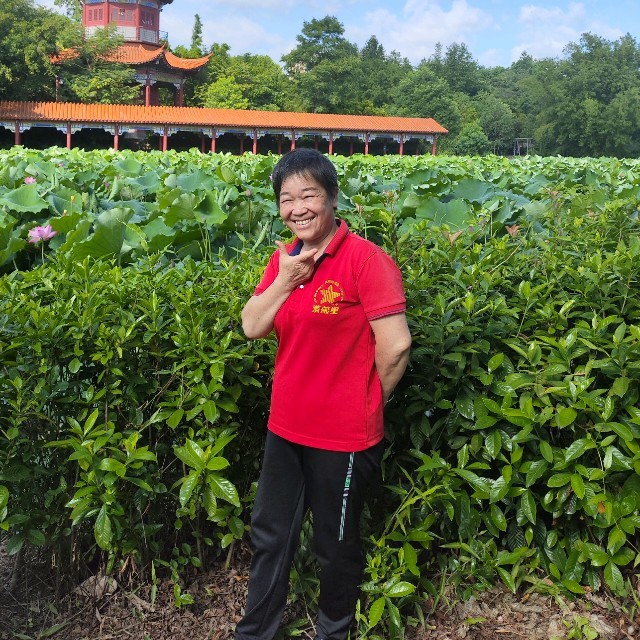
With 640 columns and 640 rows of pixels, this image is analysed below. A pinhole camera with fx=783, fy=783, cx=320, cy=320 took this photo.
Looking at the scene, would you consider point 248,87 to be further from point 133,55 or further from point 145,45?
point 133,55

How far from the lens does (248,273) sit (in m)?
2.49

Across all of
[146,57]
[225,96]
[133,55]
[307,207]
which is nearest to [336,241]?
[307,207]

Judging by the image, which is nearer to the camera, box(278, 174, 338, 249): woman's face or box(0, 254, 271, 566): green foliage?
box(278, 174, 338, 249): woman's face

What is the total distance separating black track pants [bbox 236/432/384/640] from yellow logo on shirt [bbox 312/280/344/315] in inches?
13.7

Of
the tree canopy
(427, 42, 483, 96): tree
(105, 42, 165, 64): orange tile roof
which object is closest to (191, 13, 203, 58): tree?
the tree canopy

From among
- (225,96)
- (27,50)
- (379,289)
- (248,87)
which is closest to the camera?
(379,289)

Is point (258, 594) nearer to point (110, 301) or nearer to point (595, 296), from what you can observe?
point (110, 301)

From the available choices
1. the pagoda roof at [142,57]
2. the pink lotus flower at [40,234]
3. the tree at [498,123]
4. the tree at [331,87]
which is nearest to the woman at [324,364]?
the pink lotus flower at [40,234]

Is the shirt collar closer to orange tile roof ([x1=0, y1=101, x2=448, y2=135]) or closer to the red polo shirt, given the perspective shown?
the red polo shirt

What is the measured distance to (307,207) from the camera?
6.15 feet

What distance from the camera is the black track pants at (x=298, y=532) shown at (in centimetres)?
194

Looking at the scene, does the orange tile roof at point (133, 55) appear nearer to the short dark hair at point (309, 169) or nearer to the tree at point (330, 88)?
the tree at point (330, 88)

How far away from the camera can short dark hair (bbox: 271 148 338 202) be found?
6.12 ft

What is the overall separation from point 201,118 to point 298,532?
28783 millimetres
